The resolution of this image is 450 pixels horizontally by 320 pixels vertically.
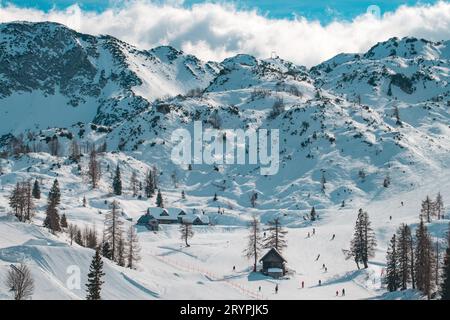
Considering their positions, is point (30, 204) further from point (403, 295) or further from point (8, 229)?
point (403, 295)

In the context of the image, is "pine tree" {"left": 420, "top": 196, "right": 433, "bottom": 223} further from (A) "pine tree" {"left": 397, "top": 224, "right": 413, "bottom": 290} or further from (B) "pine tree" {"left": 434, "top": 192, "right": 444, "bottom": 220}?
(A) "pine tree" {"left": 397, "top": 224, "right": 413, "bottom": 290}

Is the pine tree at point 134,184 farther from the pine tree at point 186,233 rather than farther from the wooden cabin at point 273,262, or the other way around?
the wooden cabin at point 273,262

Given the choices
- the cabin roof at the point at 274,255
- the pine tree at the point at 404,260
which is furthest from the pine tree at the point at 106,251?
the pine tree at the point at 404,260

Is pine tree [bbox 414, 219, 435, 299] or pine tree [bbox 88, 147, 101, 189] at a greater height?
pine tree [bbox 88, 147, 101, 189]

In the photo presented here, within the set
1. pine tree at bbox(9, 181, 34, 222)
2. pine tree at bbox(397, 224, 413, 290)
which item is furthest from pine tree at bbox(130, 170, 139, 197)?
pine tree at bbox(397, 224, 413, 290)

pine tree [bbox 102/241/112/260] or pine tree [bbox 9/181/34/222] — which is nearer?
pine tree [bbox 102/241/112/260]

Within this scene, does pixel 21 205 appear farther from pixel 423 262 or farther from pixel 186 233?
pixel 423 262

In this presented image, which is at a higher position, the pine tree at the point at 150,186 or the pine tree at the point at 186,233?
the pine tree at the point at 150,186

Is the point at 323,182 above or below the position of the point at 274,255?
above

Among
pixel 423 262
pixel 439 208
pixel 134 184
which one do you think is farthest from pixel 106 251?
pixel 134 184

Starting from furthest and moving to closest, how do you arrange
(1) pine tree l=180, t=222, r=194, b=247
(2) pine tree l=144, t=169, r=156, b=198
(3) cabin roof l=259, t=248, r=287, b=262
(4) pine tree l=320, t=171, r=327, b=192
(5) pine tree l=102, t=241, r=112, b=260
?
(4) pine tree l=320, t=171, r=327, b=192, (2) pine tree l=144, t=169, r=156, b=198, (1) pine tree l=180, t=222, r=194, b=247, (3) cabin roof l=259, t=248, r=287, b=262, (5) pine tree l=102, t=241, r=112, b=260

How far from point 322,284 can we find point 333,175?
92898 mm

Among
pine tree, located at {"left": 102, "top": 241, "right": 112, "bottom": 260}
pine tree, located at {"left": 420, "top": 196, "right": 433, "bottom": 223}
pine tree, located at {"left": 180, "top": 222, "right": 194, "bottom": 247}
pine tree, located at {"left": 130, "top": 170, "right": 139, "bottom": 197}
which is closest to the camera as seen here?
pine tree, located at {"left": 102, "top": 241, "right": 112, "bottom": 260}

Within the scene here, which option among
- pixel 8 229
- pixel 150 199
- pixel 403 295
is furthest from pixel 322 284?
pixel 150 199
